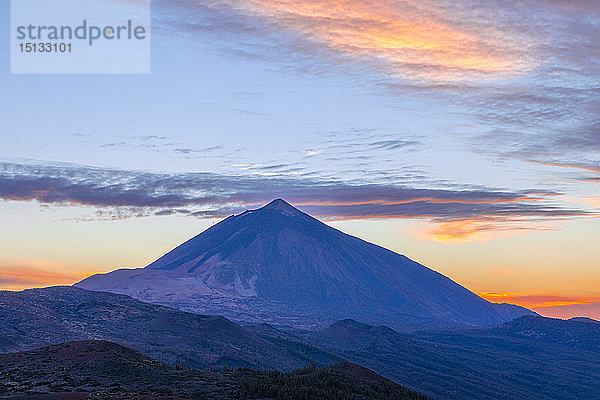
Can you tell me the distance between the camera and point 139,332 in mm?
153375

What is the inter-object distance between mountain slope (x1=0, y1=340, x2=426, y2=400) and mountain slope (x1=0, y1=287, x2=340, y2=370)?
161 ft

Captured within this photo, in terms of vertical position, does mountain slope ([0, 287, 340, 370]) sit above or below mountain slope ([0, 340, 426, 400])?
below

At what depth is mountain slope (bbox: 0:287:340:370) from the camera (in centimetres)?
12775

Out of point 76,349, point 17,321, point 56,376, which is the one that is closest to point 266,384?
point 56,376

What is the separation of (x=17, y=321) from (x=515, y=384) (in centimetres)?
13815

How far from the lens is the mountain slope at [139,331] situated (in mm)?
127750

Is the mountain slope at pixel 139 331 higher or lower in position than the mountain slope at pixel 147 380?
lower

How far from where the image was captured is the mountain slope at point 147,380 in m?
54.4

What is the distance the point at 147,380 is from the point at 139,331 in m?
100

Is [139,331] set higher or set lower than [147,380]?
lower

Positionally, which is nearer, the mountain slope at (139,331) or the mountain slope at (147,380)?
the mountain slope at (147,380)

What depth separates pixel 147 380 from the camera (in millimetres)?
58406

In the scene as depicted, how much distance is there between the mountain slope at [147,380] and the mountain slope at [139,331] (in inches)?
1934

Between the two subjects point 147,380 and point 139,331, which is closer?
point 147,380
